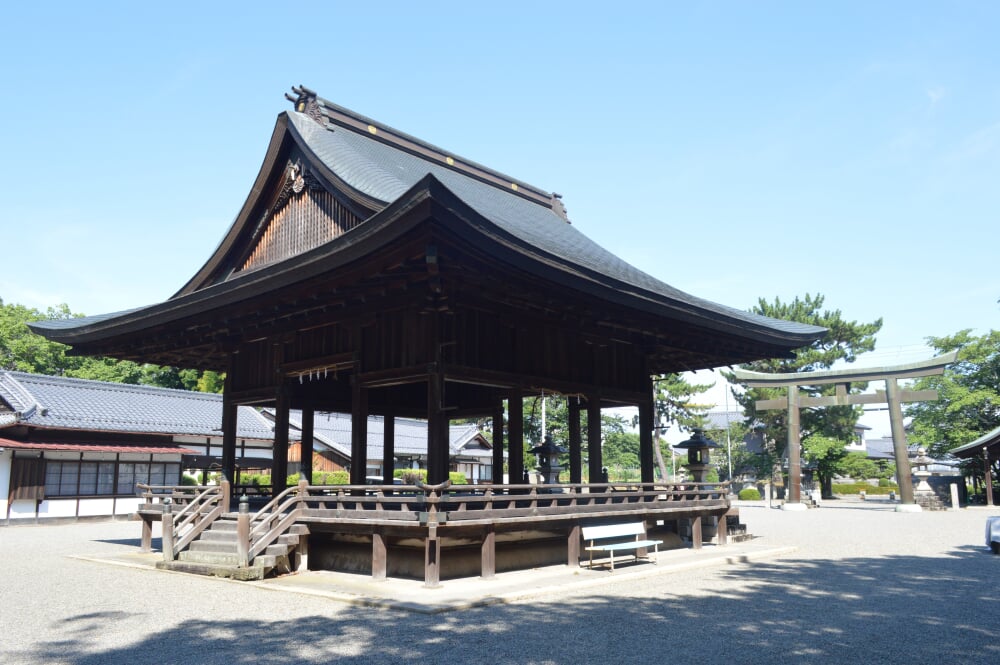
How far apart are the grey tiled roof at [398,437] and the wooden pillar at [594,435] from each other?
29.6 meters

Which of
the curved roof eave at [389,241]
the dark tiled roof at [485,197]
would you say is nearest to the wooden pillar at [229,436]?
the curved roof eave at [389,241]

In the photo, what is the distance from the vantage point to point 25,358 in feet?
168

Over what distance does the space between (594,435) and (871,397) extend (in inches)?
1033

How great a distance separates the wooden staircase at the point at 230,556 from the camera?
1270cm

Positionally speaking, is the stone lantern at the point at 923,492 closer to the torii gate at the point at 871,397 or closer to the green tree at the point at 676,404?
the torii gate at the point at 871,397

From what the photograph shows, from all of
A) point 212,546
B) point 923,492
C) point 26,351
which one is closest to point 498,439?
point 212,546

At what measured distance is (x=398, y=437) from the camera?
5206 centimetres

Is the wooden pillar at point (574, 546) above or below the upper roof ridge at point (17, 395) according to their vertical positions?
below

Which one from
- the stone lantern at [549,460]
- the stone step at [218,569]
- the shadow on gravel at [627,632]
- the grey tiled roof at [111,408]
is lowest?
the shadow on gravel at [627,632]

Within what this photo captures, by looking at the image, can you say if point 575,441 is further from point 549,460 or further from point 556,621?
point 556,621

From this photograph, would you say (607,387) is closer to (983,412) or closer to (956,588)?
(956,588)

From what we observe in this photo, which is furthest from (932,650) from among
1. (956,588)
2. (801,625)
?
(956,588)

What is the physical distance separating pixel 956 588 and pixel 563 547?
693 cm

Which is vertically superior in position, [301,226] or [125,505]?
[301,226]
